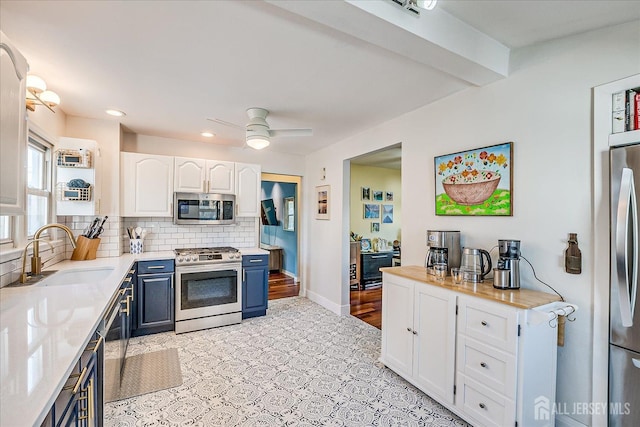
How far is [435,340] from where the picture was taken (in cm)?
216

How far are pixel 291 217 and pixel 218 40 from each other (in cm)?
484

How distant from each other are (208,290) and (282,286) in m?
2.28

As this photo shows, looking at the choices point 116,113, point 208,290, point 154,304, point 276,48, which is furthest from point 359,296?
point 116,113

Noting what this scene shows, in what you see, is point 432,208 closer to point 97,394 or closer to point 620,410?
point 620,410

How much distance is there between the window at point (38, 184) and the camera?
8.76 ft

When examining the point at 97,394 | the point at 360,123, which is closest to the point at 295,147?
the point at 360,123

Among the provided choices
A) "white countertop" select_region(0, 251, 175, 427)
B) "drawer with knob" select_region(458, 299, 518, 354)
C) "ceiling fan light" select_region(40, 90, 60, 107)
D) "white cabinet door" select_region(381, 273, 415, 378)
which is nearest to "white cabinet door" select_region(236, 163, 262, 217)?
"ceiling fan light" select_region(40, 90, 60, 107)

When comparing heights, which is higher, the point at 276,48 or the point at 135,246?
the point at 276,48

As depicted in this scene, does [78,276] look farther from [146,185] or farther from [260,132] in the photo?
[260,132]

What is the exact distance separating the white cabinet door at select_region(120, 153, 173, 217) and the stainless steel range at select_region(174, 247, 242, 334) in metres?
0.66

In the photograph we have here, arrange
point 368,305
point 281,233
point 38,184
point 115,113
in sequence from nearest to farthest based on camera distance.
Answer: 1. point 38,184
2. point 115,113
3. point 368,305
4. point 281,233

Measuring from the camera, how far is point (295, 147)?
15.2ft

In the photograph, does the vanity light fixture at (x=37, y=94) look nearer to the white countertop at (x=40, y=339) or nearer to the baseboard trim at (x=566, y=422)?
the white countertop at (x=40, y=339)

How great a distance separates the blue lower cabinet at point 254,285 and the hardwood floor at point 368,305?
1.34 meters
